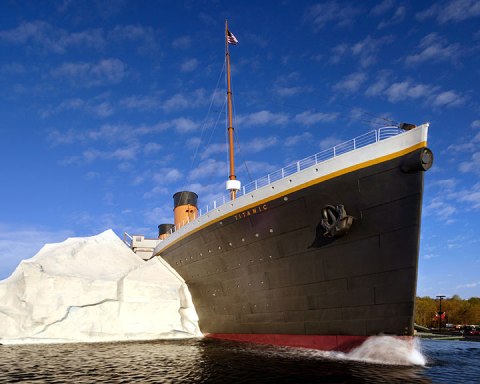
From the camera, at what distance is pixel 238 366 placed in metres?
13.2

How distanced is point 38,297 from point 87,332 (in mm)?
3890

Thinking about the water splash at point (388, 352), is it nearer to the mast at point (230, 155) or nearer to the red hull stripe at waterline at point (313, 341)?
the red hull stripe at waterline at point (313, 341)

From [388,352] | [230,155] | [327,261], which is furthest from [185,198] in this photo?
[388,352]

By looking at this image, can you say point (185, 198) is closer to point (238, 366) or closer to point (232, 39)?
point (232, 39)

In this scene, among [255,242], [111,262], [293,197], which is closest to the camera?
[293,197]

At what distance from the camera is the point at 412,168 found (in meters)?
13.8

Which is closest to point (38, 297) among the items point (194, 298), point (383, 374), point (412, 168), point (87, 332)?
point (87, 332)

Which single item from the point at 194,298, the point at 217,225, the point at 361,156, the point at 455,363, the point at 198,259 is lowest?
the point at 455,363

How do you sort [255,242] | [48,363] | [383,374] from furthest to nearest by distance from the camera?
1. [255,242]
2. [48,363]
3. [383,374]

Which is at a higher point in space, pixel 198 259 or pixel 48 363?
pixel 198 259

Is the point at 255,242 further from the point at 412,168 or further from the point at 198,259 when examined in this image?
the point at 412,168

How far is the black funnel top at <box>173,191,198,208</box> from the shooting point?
34.7 m

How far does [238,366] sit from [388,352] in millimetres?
5746

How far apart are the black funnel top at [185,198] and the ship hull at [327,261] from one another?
14.7 meters
